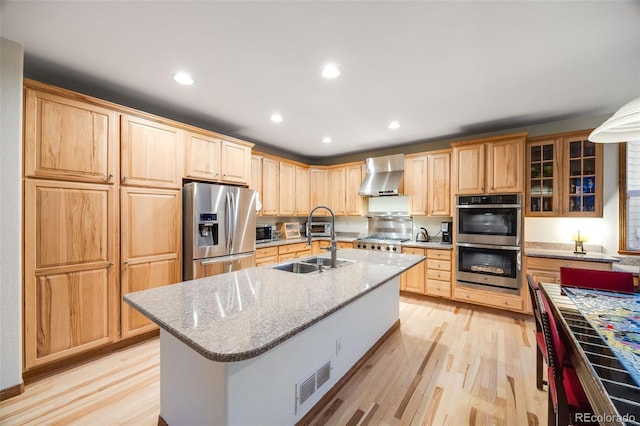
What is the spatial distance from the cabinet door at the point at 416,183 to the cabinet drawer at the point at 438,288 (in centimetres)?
109

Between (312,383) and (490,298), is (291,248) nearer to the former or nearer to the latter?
(312,383)

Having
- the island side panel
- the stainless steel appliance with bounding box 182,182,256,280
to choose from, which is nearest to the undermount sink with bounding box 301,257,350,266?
the island side panel

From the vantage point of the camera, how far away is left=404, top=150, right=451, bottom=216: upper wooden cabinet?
12.7ft

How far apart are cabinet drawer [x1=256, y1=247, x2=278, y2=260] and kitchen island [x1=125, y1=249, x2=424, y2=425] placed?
1.77 m

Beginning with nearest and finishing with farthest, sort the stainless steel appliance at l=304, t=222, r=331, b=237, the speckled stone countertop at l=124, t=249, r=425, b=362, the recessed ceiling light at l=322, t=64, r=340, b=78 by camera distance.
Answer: the speckled stone countertop at l=124, t=249, r=425, b=362
the recessed ceiling light at l=322, t=64, r=340, b=78
the stainless steel appliance at l=304, t=222, r=331, b=237

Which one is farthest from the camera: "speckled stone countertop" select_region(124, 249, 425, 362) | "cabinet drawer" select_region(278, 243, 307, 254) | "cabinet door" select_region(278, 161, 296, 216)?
"cabinet door" select_region(278, 161, 296, 216)

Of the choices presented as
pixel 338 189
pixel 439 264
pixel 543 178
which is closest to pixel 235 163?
pixel 338 189

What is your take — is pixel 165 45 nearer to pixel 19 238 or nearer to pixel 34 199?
pixel 34 199

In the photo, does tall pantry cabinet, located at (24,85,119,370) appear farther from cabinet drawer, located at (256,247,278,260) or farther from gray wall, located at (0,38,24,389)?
cabinet drawer, located at (256,247,278,260)

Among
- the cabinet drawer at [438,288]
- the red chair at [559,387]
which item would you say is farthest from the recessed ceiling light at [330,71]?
the cabinet drawer at [438,288]

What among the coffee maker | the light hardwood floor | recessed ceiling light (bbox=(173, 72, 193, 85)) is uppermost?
recessed ceiling light (bbox=(173, 72, 193, 85))

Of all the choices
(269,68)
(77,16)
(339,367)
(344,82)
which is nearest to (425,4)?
(344,82)

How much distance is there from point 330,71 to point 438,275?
3.19 m

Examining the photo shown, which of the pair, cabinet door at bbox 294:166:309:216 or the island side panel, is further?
cabinet door at bbox 294:166:309:216
